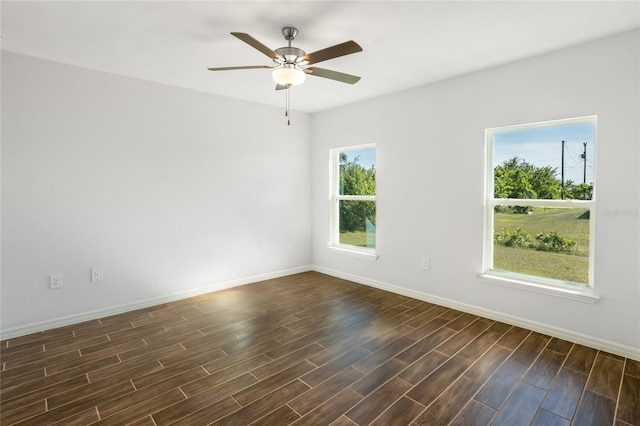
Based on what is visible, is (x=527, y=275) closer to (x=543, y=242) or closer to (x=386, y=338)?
(x=543, y=242)

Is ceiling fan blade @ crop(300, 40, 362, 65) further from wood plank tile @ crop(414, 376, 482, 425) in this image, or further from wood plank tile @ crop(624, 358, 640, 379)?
wood plank tile @ crop(624, 358, 640, 379)

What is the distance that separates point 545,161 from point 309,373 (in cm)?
278

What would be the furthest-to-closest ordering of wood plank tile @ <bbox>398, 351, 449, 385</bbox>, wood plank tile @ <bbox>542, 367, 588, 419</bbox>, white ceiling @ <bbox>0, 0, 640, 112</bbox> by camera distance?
wood plank tile @ <bbox>398, 351, 449, 385</bbox>
white ceiling @ <bbox>0, 0, 640, 112</bbox>
wood plank tile @ <bbox>542, 367, 588, 419</bbox>

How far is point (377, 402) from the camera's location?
204cm

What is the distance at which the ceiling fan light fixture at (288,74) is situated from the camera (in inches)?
94.8

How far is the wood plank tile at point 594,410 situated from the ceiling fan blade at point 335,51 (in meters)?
2.55

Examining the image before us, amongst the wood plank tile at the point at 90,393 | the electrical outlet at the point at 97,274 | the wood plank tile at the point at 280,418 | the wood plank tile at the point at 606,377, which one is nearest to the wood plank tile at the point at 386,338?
the wood plank tile at the point at 280,418

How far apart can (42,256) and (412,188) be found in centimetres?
384

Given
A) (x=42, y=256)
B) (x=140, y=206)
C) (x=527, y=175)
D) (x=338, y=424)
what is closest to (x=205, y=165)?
(x=140, y=206)

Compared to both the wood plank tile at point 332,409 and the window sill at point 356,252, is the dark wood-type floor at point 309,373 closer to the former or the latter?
the wood plank tile at point 332,409

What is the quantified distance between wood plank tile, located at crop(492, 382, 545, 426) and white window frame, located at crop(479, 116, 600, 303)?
107 centimetres

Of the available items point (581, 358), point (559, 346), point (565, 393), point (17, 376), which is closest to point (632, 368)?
point (581, 358)

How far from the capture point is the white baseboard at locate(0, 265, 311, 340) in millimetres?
2971

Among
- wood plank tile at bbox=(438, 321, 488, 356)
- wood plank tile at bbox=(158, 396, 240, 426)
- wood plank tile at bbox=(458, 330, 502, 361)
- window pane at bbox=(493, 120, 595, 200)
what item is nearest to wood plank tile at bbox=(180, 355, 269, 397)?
wood plank tile at bbox=(158, 396, 240, 426)
